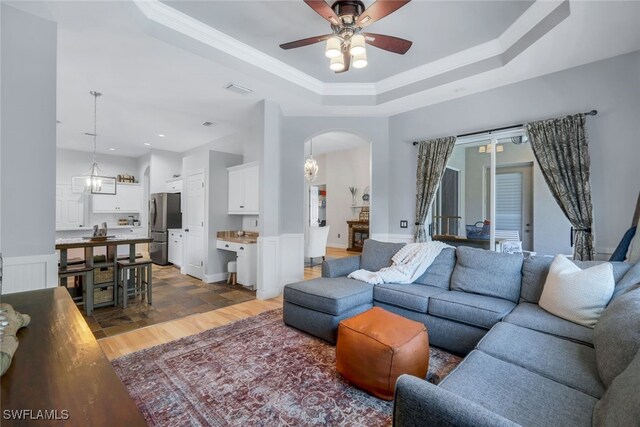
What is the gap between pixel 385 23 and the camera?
9.03 feet

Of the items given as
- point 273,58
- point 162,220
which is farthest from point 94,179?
point 273,58

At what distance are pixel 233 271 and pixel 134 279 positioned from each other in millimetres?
1419

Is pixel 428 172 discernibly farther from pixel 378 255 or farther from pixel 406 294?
pixel 406 294

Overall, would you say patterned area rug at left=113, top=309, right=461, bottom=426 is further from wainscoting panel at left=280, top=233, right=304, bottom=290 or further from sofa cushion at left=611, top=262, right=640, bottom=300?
wainscoting panel at left=280, top=233, right=304, bottom=290

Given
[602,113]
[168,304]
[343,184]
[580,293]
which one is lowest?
[168,304]

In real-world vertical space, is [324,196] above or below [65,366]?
above

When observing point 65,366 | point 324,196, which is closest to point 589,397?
point 65,366

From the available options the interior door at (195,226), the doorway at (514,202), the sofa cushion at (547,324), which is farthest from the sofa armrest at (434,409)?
the interior door at (195,226)

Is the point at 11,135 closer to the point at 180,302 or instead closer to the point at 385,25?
the point at 180,302

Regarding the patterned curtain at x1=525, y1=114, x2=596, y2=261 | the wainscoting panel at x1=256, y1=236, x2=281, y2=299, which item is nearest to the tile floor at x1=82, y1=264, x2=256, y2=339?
the wainscoting panel at x1=256, y1=236, x2=281, y2=299

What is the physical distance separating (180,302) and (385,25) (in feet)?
13.5

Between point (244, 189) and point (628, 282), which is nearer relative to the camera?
point (628, 282)

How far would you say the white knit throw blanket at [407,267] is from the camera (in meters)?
3.07

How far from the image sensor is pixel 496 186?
3742mm
